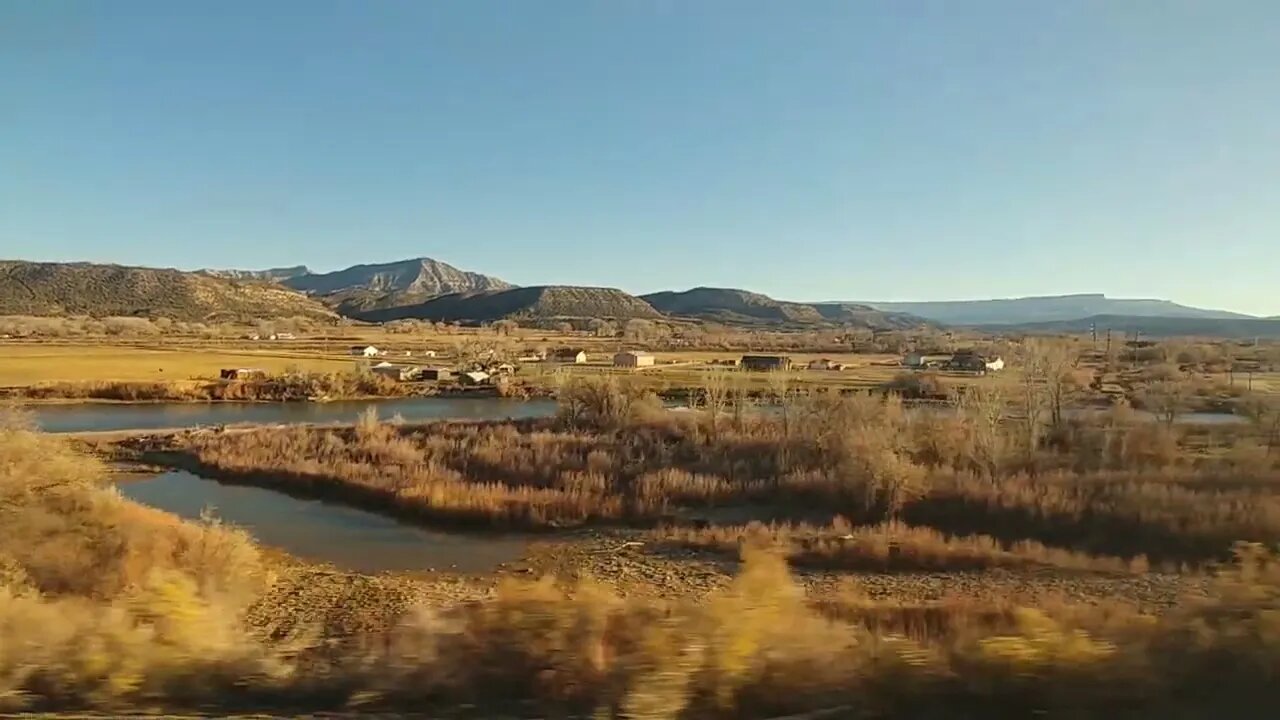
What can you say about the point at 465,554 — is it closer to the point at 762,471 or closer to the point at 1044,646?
the point at 762,471

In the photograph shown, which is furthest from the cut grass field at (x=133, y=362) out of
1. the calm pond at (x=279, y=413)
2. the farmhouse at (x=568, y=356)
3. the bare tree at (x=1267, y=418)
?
the bare tree at (x=1267, y=418)

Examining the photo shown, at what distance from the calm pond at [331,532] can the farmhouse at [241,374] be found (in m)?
32.5

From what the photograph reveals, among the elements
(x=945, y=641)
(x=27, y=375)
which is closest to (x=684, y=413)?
(x=945, y=641)

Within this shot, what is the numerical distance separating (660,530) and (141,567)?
13.3 meters

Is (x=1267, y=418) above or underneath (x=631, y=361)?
above

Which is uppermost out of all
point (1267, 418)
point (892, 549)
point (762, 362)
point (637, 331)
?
point (637, 331)

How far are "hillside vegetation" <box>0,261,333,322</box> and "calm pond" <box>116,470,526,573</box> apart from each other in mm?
119032

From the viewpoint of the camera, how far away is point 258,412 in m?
53.1

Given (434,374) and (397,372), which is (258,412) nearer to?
(397,372)

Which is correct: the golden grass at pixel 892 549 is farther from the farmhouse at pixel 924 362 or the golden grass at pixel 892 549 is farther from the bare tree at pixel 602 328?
the bare tree at pixel 602 328

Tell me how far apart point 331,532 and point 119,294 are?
141472 mm

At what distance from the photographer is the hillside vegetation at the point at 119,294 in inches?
5285

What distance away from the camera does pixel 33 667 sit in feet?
15.6

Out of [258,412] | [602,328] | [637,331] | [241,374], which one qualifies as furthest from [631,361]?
[602,328]
